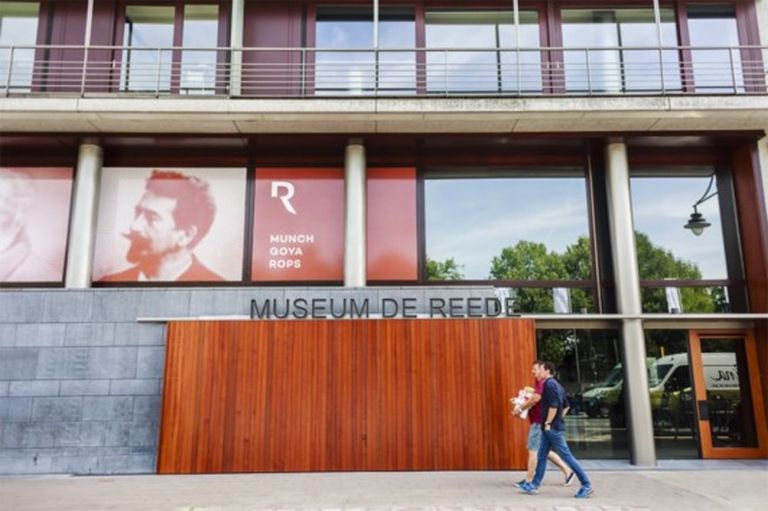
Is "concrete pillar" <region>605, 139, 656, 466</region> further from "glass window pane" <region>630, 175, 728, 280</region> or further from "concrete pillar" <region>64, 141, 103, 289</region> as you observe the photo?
"concrete pillar" <region>64, 141, 103, 289</region>

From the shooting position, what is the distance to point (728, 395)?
10.8 m

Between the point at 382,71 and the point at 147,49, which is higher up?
the point at 147,49

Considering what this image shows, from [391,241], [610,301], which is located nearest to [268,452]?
[391,241]

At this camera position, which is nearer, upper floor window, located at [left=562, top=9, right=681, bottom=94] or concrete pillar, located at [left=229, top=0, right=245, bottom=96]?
concrete pillar, located at [left=229, top=0, right=245, bottom=96]

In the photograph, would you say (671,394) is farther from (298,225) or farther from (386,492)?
(298,225)

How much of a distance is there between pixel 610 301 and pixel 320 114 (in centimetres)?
640

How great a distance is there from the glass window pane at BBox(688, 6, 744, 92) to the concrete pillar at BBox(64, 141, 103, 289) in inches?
463

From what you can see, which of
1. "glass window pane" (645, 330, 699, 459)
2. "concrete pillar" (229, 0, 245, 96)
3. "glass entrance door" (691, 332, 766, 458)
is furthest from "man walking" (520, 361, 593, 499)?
"concrete pillar" (229, 0, 245, 96)

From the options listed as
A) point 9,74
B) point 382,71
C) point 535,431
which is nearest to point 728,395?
point 535,431

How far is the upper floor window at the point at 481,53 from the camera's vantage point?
11.5m

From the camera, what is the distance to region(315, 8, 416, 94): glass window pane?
11523 mm

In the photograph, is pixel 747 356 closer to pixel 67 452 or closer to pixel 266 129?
pixel 266 129

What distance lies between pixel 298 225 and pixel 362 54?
3.76 meters

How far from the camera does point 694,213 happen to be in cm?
1147
